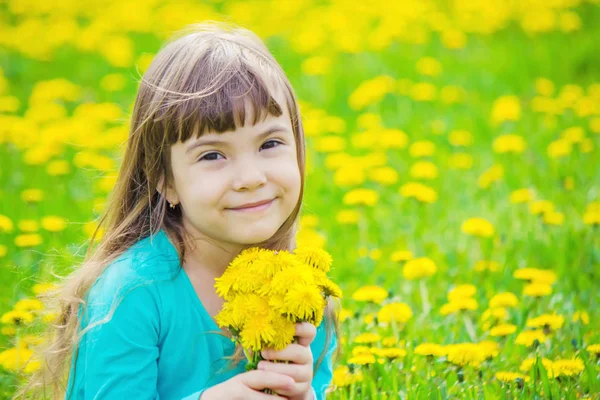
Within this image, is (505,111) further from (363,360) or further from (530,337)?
(363,360)

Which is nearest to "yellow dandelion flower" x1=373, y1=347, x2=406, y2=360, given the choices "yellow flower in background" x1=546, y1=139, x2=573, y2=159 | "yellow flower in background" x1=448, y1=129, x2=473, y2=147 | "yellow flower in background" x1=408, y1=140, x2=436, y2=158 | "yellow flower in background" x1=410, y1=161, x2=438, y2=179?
"yellow flower in background" x1=410, y1=161, x2=438, y2=179

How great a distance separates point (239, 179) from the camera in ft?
5.76

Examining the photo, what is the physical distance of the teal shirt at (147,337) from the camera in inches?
68.7

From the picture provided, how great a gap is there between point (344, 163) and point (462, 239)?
27.9 inches

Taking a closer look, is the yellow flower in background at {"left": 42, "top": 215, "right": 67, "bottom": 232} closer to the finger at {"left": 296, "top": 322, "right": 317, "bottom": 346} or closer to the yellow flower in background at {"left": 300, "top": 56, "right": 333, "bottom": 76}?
the finger at {"left": 296, "top": 322, "right": 317, "bottom": 346}

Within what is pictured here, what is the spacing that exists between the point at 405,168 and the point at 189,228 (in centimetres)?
197

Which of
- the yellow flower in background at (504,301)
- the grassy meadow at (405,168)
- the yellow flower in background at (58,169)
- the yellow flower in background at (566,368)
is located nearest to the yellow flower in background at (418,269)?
the grassy meadow at (405,168)

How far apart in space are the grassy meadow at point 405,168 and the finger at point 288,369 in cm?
47

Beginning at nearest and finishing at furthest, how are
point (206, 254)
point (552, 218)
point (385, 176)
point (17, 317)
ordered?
point (206, 254) < point (17, 317) < point (552, 218) < point (385, 176)

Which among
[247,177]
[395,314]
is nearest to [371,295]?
[395,314]

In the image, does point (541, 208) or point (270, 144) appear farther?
point (541, 208)

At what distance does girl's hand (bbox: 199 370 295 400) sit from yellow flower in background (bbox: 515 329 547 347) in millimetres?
924

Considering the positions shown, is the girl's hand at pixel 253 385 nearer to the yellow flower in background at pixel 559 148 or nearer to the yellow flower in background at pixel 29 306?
the yellow flower in background at pixel 29 306

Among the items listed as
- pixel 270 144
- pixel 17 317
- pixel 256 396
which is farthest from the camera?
pixel 17 317
